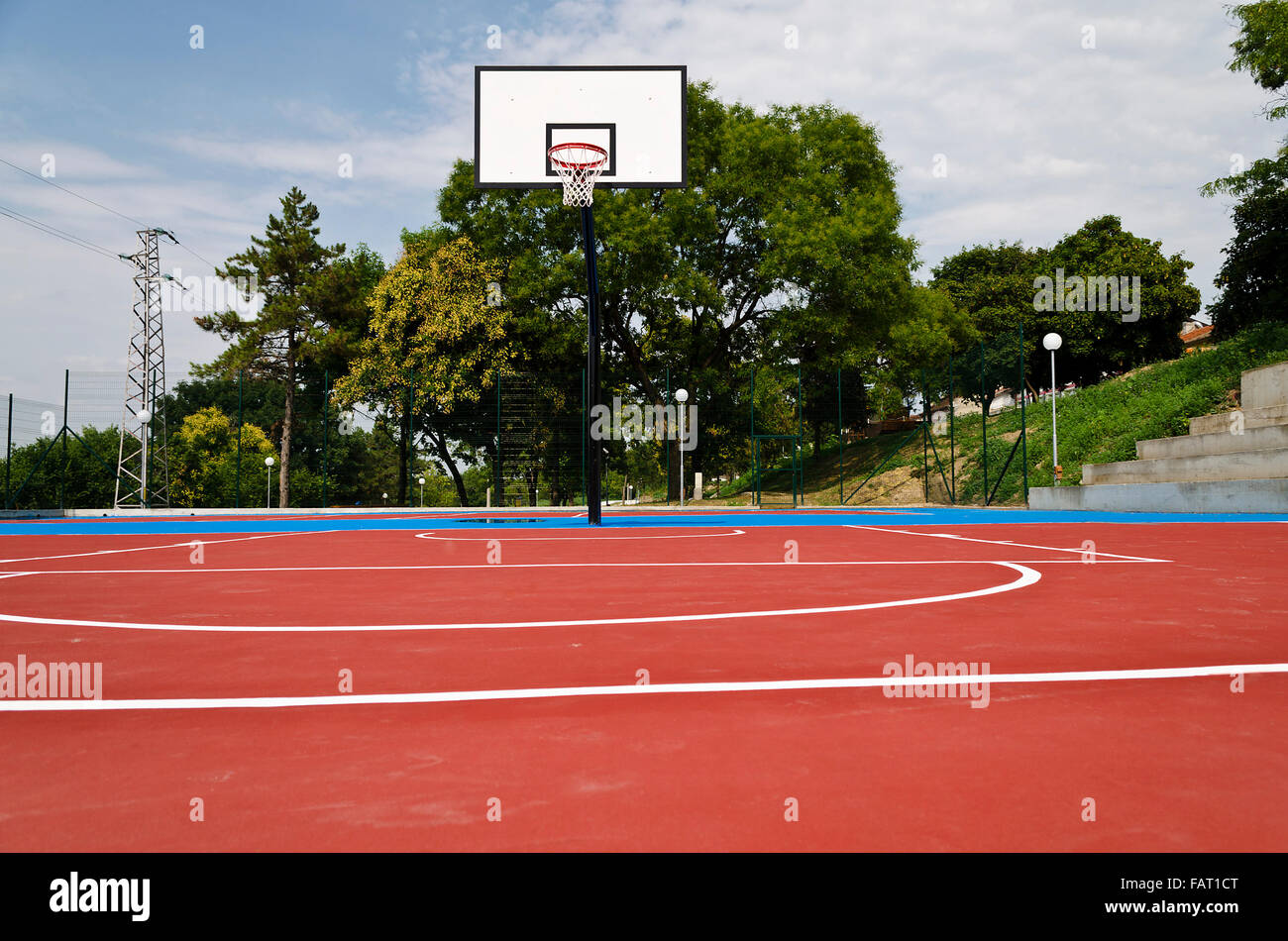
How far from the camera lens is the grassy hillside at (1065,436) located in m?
19.8

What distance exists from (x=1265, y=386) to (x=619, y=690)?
18642 millimetres

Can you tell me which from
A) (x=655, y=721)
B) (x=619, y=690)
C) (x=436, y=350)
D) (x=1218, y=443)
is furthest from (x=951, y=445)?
(x=655, y=721)

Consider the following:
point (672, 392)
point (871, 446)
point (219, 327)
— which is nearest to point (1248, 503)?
point (871, 446)

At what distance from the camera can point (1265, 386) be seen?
16.1 metres

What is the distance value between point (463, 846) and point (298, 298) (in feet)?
116

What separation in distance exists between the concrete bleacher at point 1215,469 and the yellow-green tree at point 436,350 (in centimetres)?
1605

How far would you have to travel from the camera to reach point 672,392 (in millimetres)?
26109

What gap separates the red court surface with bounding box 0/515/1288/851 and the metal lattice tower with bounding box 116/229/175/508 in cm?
2261

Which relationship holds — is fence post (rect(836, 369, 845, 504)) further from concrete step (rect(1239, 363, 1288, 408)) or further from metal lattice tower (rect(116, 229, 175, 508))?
metal lattice tower (rect(116, 229, 175, 508))

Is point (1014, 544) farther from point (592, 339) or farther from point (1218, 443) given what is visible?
point (1218, 443)

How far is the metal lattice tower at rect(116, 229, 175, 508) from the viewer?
2438cm
